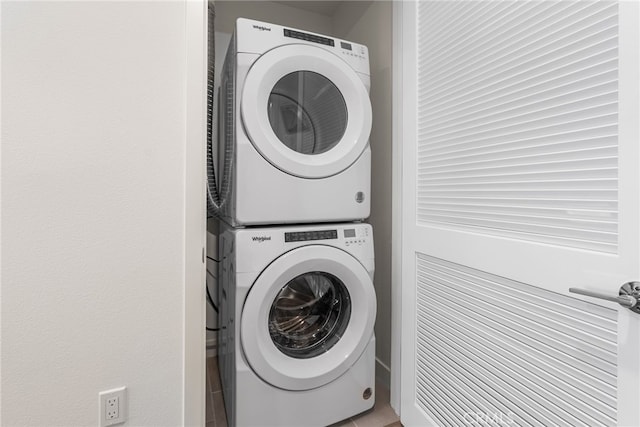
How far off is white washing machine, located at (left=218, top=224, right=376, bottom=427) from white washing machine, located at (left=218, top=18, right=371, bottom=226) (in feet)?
0.34

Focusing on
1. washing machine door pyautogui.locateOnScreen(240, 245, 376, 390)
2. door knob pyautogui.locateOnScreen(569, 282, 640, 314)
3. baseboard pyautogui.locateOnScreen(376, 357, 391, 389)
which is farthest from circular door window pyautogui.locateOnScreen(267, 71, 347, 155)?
baseboard pyautogui.locateOnScreen(376, 357, 391, 389)

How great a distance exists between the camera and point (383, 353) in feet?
5.70

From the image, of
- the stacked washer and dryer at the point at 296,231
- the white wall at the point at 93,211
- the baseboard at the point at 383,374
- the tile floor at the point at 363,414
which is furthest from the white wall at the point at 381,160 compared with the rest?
the white wall at the point at 93,211

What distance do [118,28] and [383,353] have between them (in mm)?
1784

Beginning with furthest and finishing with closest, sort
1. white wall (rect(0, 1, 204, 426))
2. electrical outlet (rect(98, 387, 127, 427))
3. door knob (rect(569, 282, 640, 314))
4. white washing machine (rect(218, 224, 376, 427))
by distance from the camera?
1. white washing machine (rect(218, 224, 376, 427))
2. electrical outlet (rect(98, 387, 127, 427))
3. white wall (rect(0, 1, 204, 426))
4. door knob (rect(569, 282, 640, 314))

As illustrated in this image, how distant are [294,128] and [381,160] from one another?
57 cm

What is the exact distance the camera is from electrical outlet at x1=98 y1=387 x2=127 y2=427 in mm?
979

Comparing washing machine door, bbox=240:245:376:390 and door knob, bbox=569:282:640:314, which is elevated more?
door knob, bbox=569:282:640:314

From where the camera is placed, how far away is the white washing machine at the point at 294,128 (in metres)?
1.21

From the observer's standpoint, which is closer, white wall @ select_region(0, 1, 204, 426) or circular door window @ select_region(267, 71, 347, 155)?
white wall @ select_region(0, 1, 204, 426)

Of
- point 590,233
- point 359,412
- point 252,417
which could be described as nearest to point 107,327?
point 252,417

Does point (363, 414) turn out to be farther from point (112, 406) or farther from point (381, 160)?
point (381, 160)

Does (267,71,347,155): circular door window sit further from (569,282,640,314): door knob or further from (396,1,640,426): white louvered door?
(569,282,640,314): door knob

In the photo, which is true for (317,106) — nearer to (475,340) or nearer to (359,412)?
(475,340)
